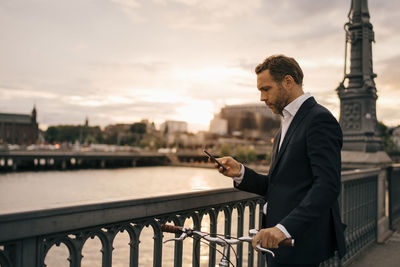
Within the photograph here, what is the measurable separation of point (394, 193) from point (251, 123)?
6693 inches

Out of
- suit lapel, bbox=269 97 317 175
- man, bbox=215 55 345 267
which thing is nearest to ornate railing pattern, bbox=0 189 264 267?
man, bbox=215 55 345 267

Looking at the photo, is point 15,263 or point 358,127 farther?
point 358,127

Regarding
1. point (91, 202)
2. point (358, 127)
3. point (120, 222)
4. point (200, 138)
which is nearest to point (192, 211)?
point (120, 222)

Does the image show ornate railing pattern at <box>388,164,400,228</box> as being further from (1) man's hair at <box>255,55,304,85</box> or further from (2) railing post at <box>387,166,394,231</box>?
(1) man's hair at <box>255,55,304,85</box>

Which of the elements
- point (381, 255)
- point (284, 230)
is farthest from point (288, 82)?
point (381, 255)

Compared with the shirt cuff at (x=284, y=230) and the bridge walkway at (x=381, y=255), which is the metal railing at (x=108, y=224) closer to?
the shirt cuff at (x=284, y=230)

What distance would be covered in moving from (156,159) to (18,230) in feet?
414

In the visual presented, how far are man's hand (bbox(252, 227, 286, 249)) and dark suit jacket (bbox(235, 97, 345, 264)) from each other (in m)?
0.07

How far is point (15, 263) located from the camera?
6.56ft

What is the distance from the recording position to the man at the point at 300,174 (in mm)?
2193

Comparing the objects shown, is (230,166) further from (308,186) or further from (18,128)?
(18,128)

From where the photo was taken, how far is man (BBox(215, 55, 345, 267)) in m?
2.19

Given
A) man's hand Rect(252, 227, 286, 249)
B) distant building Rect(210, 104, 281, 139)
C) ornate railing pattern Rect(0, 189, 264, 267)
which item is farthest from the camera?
distant building Rect(210, 104, 281, 139)

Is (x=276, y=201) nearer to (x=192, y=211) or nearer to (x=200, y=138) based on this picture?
(x=192, y=211)
